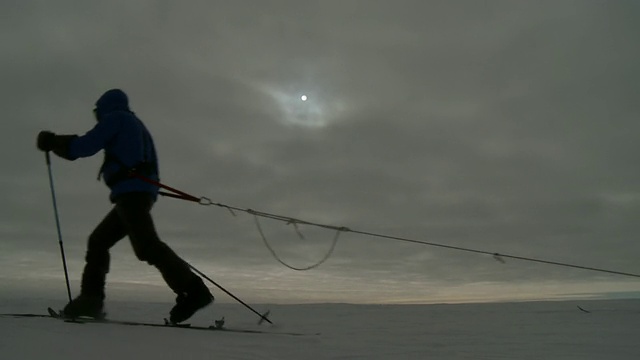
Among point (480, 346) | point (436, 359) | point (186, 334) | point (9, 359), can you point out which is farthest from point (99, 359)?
point (480, 346)

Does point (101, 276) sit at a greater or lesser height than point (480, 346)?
greater

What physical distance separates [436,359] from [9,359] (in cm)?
253

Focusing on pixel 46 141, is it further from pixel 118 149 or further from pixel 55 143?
pixel 118 149

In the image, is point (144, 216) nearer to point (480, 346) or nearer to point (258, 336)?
point (258, 336)

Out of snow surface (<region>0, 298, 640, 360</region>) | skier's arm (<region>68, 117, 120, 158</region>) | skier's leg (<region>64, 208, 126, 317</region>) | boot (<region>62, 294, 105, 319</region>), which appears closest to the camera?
snow surface (<region>0, 298, 640, 360</region>)

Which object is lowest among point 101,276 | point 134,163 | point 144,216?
point 101,276

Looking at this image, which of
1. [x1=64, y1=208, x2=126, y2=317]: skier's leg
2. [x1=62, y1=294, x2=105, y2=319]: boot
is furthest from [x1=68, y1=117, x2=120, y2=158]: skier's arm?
[x1=62, y1=294, x2=105, y2=319]: boot

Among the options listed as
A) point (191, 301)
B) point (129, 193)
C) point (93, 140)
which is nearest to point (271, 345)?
point (191, 301)

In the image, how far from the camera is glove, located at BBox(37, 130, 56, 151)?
185 inches

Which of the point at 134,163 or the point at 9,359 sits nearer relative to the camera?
the point at 9,359

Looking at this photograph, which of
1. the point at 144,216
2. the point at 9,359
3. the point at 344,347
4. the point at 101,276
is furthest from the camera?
the point at 101,276

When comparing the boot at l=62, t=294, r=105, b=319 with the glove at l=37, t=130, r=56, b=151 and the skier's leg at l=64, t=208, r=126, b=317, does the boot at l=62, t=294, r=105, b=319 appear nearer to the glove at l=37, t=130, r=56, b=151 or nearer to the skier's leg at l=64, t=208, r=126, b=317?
the skier's leg at l=64, t=208, r=126, b=317

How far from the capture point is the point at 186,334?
3.96 metres

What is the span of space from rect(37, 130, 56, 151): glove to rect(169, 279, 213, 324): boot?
180 centimetres
